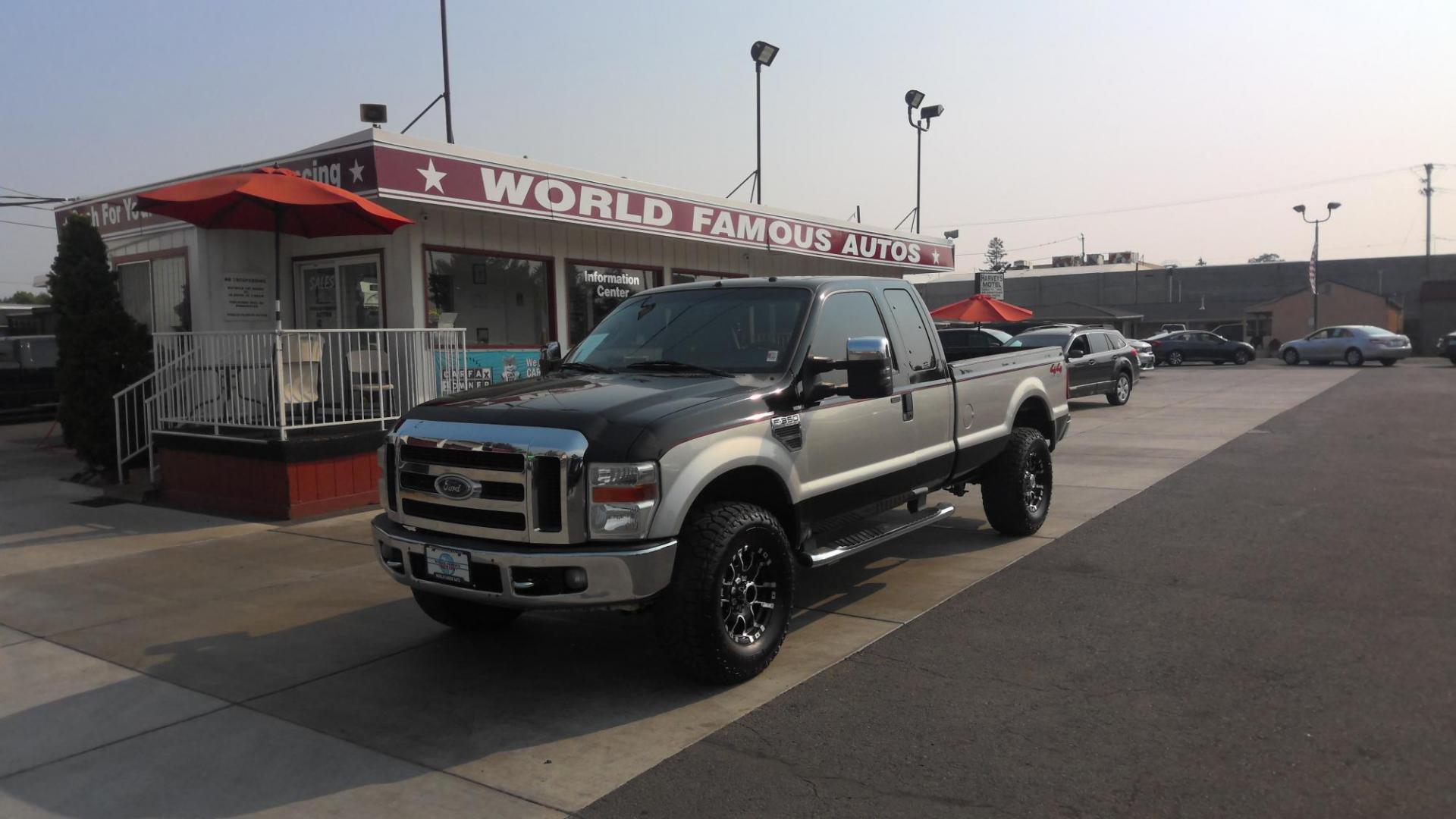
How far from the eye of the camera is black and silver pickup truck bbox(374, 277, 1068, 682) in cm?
454

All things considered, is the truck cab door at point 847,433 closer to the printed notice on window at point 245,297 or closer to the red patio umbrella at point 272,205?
the red patio umbrella at point 272,205

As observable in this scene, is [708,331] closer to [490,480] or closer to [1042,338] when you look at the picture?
[490,480]

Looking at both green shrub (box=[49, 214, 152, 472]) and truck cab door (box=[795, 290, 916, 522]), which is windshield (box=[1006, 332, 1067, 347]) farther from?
green shrub (box=[49, 214, 152, 472])

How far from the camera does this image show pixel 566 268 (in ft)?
46.8

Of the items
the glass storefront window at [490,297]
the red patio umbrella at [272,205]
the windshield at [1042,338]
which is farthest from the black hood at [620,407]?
the windshield at [1042,338]

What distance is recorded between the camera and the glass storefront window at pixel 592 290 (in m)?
14.5

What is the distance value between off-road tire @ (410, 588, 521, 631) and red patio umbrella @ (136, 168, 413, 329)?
4889mm

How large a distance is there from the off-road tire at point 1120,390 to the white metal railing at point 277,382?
14.2 meters

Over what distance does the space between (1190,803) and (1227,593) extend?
10.1 feet

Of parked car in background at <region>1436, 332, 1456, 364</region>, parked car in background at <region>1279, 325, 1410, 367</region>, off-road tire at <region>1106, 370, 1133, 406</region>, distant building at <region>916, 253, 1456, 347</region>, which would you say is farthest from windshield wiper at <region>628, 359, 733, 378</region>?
distant building at <region>916, 253, 1456, 347</region>

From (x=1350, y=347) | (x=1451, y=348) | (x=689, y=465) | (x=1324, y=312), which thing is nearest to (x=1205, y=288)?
(x=1324, y=312)

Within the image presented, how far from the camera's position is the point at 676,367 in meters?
5.78

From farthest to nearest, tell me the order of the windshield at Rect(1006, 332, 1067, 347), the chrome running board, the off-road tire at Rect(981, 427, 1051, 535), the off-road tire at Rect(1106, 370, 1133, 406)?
the off-road tire at Rect(1106, 370, 1133, 406)
the windshield at Rect(1006, 332, 1067, 347)
the off-road tire at Rect(981, 427, 1051, 535)
the chrome running board

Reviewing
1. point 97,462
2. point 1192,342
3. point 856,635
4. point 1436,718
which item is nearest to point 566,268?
point 97,462
